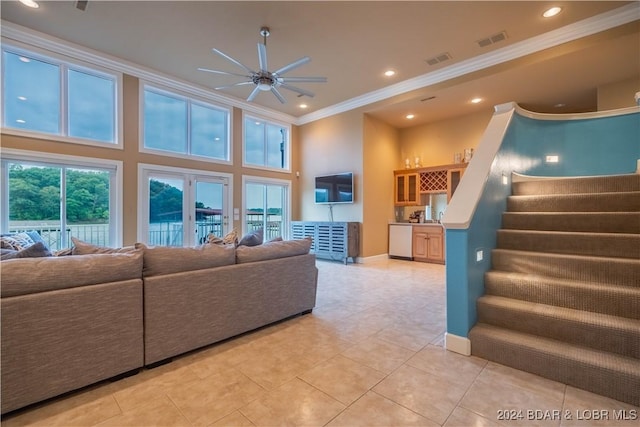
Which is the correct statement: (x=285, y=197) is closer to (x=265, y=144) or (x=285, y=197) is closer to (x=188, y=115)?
(x=265, y=144)

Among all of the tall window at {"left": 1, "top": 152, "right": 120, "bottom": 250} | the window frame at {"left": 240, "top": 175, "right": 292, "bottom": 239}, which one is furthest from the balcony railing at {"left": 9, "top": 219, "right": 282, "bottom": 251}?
the window frame at {"left": 240, "top": 175, "right": 292, "bottom": 239}

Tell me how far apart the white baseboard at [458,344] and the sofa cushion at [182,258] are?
190 centimetres

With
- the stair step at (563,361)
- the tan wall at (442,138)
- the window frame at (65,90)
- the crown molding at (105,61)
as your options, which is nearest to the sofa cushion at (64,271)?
the stair step at (563,361)

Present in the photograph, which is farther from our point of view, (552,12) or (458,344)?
(552,12)

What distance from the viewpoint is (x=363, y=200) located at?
6324mm

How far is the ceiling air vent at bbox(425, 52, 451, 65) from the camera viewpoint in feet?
14.9

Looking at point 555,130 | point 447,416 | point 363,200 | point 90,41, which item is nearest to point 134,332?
point 447,416

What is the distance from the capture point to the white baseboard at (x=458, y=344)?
7.21 feet

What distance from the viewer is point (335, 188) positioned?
6688 millimetres

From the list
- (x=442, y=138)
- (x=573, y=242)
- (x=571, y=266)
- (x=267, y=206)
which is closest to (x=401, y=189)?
(x=442, y=138)

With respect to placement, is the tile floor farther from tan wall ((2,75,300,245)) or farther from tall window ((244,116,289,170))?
tall window ((244,116,289,170))

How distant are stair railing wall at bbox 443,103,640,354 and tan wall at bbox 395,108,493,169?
202cm

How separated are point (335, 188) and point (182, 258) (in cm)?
479

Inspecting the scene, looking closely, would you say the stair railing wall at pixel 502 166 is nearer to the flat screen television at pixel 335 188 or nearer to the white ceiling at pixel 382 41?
the white ceiling at pixel 382 41
